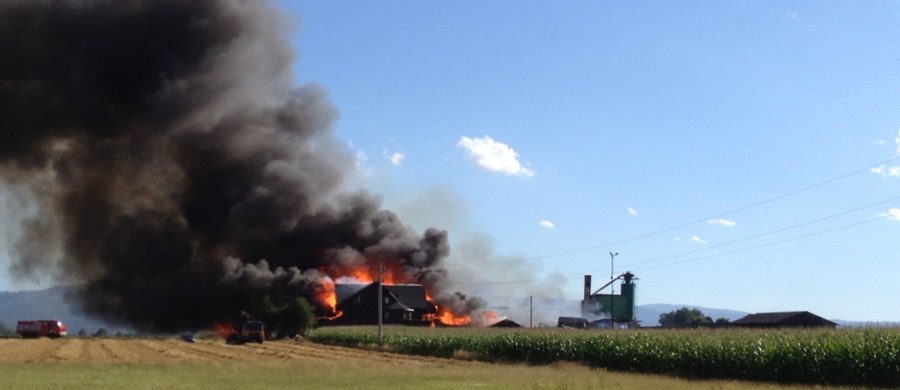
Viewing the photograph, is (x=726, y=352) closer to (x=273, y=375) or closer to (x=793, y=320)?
(x=273, y=375)

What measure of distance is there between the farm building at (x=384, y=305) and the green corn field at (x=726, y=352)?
4614cm

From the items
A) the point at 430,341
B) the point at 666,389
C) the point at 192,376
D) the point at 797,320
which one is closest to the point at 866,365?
the point at 666,389

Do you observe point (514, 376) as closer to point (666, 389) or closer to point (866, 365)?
point (666, 389)

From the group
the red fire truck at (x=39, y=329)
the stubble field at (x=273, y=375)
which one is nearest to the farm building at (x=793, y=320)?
the stubble field at (x=273, y=375)

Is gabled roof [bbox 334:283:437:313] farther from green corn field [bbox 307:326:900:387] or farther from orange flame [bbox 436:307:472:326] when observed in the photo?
green corn field [bbox 307:326:900:387]

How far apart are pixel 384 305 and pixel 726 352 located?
7194 cm

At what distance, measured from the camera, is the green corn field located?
117 feet

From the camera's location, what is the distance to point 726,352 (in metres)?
42.1

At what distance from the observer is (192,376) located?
38.0m

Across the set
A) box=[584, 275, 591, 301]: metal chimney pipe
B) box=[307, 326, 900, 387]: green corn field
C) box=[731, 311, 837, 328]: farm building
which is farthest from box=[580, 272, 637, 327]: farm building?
box=[307, 326, 900, 387]: green corn field

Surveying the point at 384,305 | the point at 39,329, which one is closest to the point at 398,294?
the point at 384,305

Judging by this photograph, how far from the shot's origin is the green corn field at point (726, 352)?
35.8m

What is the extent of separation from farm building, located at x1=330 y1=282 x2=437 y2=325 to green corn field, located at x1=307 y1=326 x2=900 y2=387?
46.1 metres

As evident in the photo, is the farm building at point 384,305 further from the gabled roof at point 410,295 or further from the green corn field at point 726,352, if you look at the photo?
the green corn field at point 726,352
